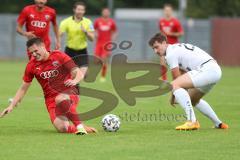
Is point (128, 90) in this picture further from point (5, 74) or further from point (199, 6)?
point (199, 6)

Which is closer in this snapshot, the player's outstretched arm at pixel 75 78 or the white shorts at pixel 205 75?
Answer: the player's outstretched arm at pixel 75 78

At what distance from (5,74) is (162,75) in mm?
7422

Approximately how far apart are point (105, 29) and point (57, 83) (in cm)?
1717

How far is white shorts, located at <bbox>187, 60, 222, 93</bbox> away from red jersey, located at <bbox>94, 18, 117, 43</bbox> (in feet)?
54.8

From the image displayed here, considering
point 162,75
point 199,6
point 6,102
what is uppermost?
point 6,102

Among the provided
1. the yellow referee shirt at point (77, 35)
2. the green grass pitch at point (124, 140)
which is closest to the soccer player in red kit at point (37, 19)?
the green grass pitch at point (124, 140)

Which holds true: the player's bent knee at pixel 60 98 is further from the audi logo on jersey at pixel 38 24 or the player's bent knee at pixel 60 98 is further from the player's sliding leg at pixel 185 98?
the audi logo on jersey at pixel 38 24

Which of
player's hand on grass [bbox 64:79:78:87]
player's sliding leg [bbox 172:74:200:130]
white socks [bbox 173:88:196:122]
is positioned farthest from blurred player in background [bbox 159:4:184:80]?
player's hand on grass [bbox 64:79:78:87]

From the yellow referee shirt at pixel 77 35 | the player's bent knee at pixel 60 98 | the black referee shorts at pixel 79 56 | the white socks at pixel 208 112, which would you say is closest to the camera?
the player's bent knee at pixel 60 98

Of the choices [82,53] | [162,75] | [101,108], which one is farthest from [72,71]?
[162,75]

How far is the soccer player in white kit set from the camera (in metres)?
11.9

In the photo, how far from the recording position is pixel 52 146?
1004cm

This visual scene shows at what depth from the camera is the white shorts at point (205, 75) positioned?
12039 millimetres

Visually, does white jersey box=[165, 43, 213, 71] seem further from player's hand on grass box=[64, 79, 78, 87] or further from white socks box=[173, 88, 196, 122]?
player's hand on grass box=[64, 79, 78, 87]
